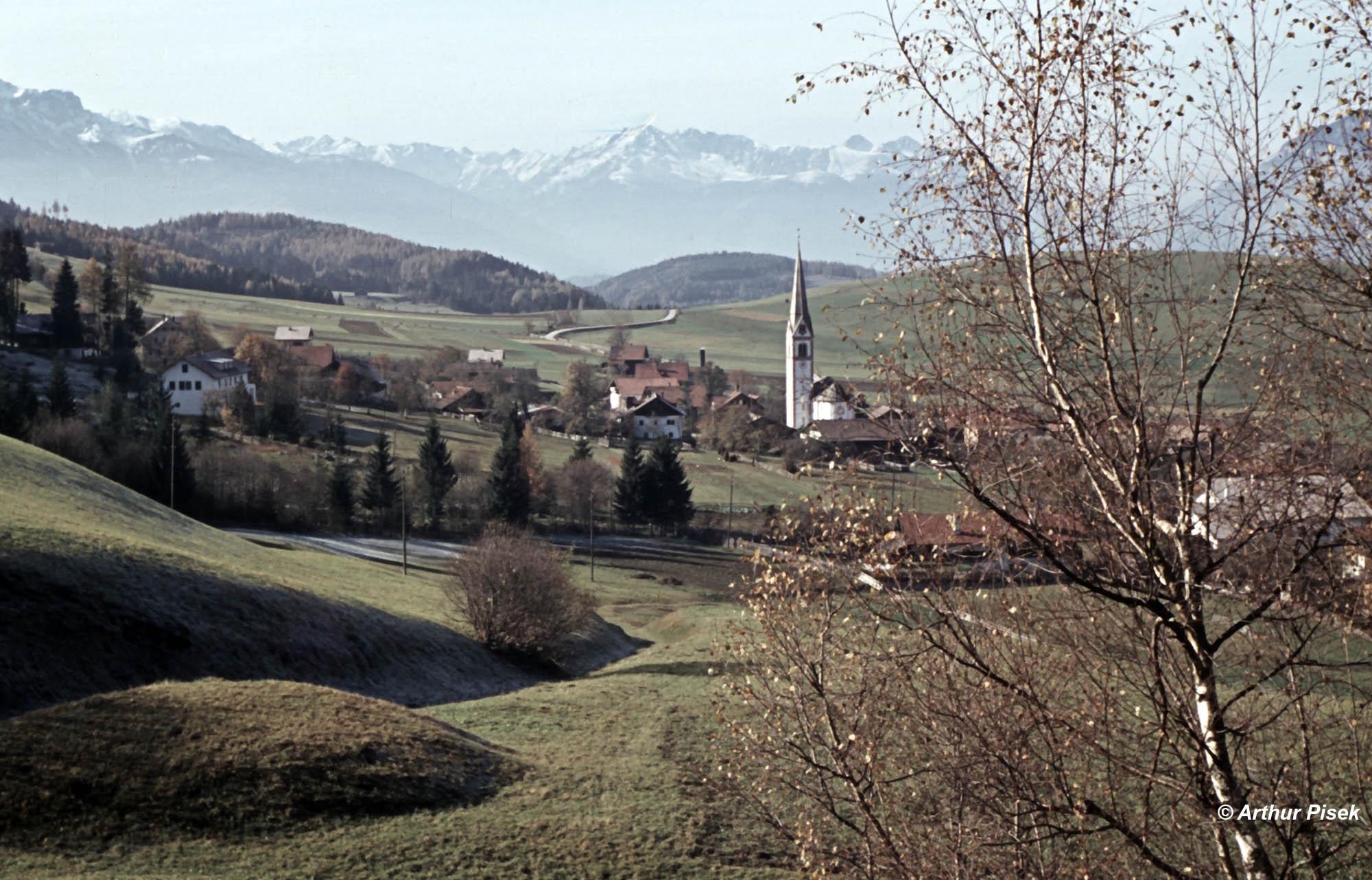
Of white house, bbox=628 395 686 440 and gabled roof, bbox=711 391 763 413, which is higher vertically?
gabled roof, bbox=711 391 763 413

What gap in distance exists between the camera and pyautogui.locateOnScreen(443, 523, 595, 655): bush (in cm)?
3962

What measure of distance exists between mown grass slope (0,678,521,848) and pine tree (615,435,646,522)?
186 ft

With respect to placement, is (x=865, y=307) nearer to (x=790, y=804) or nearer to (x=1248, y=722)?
(x=1248, y=722)

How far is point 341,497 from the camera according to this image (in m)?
70.9

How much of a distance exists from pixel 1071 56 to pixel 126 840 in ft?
A: 55.1

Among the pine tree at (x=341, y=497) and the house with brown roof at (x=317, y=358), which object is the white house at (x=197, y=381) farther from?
the pine tree at (x=341, y=497)

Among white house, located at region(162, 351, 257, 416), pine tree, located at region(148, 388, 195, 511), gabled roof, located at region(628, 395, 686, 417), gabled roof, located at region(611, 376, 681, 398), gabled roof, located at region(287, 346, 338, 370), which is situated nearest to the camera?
pine tree, located at region(148, 388, 195, 511)

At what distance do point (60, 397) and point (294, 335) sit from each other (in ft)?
291

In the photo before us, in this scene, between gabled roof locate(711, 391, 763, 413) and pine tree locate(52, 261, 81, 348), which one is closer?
pine tree locate(52, 261, 81, 348)

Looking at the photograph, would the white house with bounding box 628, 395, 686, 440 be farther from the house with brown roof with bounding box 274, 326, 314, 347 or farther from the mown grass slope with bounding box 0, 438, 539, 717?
the mown grass slope with bounding box 0, 438, 539, 717

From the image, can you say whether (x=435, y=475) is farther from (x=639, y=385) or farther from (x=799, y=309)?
(x=799, y=309)

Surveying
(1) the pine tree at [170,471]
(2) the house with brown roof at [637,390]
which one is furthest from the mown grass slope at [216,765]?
(2) the house with brown roof at [637,390]

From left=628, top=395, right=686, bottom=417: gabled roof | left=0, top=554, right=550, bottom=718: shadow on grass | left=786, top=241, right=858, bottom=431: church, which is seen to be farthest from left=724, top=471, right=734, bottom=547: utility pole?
left=786, top=241, right=858, bottom=431: church

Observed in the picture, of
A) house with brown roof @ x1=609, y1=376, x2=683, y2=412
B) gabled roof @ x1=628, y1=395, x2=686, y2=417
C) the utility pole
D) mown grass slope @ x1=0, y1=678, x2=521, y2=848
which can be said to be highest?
house with brown roof @ x1=609, y1=376, x2=683, y2=412
